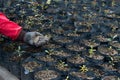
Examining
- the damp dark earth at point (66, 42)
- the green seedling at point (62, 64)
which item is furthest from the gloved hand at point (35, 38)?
the green seedling at point (62, 64)

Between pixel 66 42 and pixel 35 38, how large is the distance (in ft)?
1.10

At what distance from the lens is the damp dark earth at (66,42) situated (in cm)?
265

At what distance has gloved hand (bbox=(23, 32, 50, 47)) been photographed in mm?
2979

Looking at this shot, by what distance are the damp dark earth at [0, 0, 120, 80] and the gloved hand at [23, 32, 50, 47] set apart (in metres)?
0.05

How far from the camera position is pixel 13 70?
2734 millimetres

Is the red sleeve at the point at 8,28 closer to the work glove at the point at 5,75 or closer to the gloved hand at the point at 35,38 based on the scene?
the gloved hand at the point at 35,38

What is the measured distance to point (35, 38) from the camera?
2.99m

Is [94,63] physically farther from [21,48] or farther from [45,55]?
[21,48]

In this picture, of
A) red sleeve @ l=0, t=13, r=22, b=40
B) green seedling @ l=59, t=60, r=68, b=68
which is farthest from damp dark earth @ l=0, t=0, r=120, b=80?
red sleeve @ l=0, t=13, r=22, b=40

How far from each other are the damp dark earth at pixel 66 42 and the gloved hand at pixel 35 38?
53mm

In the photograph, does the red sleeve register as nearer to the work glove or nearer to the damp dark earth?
the damp dark earth

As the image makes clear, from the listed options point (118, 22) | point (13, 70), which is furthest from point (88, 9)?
point (13, 70)

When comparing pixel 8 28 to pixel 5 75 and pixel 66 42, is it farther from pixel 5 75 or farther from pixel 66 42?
pixel 66 42

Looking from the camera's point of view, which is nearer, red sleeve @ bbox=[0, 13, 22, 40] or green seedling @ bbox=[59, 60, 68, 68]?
green seedling @ bbox=[59, 60, 68, 68]
